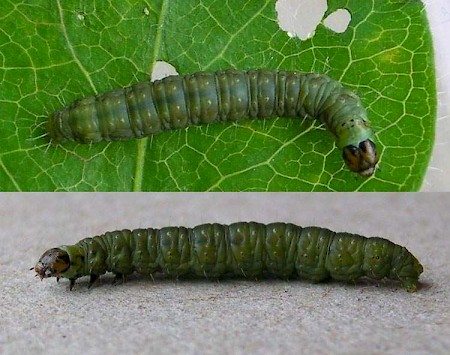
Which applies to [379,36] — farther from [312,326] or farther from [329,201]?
[329,201]

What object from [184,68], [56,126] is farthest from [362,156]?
[56,126]

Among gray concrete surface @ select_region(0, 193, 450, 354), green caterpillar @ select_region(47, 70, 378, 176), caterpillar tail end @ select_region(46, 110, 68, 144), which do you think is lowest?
gray concrete surface @ select_region(0, 193, 450, 354)

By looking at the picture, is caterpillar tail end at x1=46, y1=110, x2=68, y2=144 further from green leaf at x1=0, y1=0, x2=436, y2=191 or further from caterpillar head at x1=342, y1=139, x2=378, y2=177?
caterpillar head at x1=342, y1=139, x2=378, y2=177

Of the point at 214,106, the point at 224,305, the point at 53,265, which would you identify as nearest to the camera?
the point at 224,305

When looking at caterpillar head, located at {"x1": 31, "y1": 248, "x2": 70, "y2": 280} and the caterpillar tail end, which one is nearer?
the caterpillar tail end

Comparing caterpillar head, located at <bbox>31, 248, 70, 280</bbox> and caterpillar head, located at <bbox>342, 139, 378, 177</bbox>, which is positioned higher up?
caterpillar head, located at <bbox>342, 139, 378, 177</bbox>

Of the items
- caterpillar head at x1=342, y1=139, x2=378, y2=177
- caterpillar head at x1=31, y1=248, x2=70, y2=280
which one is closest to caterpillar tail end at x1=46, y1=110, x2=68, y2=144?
caterpillar head at x1=31, y1=248, x2=70, y2=280

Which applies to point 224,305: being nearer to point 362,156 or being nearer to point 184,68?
point 362,156

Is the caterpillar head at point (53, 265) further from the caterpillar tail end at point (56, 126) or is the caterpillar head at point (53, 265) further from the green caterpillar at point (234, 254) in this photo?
the caterpillar tail end at point (56, 126)
